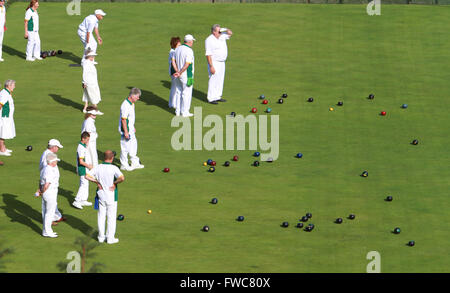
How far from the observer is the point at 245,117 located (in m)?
37.2

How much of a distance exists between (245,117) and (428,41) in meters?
12.7

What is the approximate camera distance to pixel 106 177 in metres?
26.8

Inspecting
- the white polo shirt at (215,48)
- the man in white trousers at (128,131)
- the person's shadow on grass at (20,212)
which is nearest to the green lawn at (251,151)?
the person's shadow on grass at (20,212)

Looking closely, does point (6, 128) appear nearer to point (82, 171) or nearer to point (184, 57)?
point (82, 171)

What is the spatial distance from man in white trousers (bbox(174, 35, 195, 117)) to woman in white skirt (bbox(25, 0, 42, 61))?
8236 millimetres

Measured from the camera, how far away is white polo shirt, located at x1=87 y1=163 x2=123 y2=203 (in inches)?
1053

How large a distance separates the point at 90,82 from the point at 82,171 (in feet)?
25.9

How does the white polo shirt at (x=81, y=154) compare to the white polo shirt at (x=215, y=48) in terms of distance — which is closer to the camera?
the white polo shirt at (x=81, y=154)

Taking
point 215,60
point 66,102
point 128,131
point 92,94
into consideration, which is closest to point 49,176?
point 128,131

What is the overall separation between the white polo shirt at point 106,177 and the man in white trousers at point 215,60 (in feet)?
39.1

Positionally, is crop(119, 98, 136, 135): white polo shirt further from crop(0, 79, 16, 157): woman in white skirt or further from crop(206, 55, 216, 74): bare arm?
crop(206, 55, 216, 74): bare arm

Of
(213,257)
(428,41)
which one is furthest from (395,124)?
(213,257)

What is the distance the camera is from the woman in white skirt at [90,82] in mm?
36125

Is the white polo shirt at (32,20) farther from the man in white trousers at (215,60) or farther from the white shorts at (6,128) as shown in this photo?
the white shorts at (6,128)
